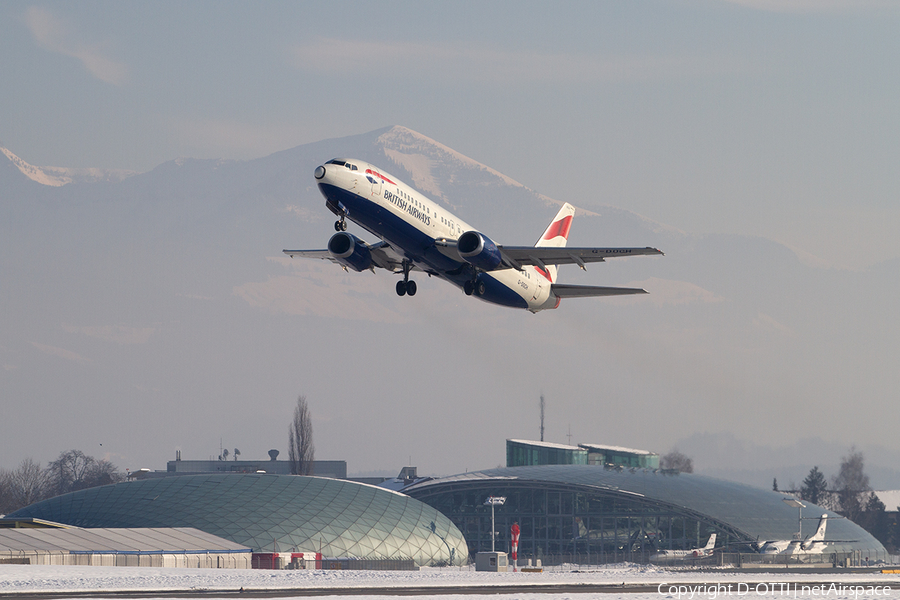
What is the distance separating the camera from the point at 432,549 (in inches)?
4744

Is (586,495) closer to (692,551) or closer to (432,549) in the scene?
(692,551)

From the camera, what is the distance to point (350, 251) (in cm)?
6394

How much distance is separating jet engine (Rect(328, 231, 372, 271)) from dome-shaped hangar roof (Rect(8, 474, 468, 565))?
52.3 metres

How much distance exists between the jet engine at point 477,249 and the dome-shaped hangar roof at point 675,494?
306 feet

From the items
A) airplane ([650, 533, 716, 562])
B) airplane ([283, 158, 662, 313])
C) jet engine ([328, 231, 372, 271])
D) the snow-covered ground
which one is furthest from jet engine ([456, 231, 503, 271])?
airplane ([650, 533, 716, 562])

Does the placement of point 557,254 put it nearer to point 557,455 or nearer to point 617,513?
point 617,513

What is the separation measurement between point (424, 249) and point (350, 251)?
19.8 feet

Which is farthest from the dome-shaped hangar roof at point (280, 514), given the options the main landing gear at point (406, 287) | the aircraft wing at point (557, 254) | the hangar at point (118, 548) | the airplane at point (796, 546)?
the aircraft wing at point (557, 254)

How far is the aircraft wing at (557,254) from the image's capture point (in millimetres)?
60469

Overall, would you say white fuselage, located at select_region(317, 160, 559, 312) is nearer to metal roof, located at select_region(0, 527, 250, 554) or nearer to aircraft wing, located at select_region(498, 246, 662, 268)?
aircraft wing, located at select_region(498, 246, 662, 268)

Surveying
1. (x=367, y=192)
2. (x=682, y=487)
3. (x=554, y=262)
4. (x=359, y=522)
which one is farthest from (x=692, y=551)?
(x=367, y=192)

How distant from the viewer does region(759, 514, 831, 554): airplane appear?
436 ft

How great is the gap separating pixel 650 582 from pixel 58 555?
46503 millimetres

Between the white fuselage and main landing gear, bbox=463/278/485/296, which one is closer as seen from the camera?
the white fuselage
